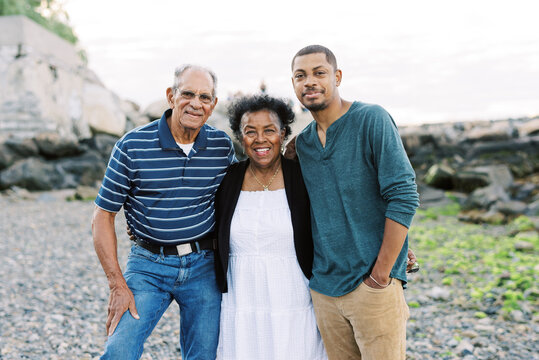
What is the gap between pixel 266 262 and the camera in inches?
127

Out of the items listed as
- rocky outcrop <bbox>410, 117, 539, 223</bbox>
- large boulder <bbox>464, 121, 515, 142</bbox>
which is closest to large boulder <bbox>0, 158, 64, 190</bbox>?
rocky outcrop <bbox>410, 117, 539, 223</bbox>

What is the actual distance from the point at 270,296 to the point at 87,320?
3.56m

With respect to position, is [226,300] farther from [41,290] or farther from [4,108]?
[4,108]

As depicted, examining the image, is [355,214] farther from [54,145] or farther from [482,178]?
[54,145]

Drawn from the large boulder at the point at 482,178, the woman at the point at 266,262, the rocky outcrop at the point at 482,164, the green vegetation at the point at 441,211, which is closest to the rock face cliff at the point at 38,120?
the green vegetation at the point at 441,211

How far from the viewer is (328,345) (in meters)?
3.13

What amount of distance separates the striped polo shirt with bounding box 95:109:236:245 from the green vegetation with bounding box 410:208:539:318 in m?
4.43

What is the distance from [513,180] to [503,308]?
43.7ft

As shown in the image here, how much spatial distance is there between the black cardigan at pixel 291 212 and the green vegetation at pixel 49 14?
2624 centimetres

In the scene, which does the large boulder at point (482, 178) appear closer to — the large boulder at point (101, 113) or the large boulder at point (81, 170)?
the large boulder at point (81, 170)

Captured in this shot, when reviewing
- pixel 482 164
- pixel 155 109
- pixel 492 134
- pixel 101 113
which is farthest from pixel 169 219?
pixel 492 134

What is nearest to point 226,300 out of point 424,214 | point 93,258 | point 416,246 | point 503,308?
point 503,308

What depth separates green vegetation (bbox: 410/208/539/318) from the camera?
21.5 feet

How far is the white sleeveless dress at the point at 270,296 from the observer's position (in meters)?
3.18
